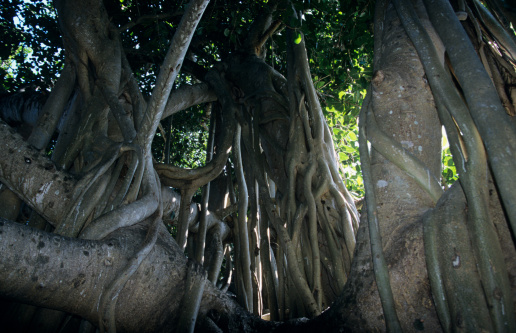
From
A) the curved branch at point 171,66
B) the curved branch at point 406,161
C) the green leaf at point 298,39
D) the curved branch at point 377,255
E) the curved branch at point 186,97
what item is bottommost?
the curved branch at point 377,255

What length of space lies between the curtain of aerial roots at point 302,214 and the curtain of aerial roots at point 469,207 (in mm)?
891

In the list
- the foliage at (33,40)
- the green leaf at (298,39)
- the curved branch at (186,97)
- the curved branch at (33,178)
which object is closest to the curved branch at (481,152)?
the green leaf at (298,39)

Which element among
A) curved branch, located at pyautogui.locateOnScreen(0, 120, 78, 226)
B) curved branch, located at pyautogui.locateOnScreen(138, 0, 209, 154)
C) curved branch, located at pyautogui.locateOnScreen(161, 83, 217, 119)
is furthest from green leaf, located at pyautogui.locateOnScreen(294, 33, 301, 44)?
curved branch, located at pyautogui.locateOnScreen(0, 120, 78, 226)

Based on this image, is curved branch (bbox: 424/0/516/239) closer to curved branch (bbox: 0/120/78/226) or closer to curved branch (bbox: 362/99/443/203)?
curved branch (bbox: 362/99/443/203)

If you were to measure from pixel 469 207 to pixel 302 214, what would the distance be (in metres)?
1.28

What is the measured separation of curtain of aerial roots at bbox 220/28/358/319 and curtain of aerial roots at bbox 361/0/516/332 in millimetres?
891

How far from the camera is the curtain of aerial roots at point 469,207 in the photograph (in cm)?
106

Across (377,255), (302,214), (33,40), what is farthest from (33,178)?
(33,40)

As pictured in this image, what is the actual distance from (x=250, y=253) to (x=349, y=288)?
194 centimetres

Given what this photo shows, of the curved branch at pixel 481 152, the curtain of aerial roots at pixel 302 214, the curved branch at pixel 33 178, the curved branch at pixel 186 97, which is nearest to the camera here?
the curved branch at pixel 481 152

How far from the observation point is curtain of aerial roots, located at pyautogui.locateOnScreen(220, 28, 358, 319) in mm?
2225

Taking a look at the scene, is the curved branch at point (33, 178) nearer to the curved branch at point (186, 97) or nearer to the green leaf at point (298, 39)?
the curved branch at point (186, 97)

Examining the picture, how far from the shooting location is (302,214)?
93.4 inches

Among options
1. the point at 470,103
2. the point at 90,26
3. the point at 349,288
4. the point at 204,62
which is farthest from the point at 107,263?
the point at 204,62
